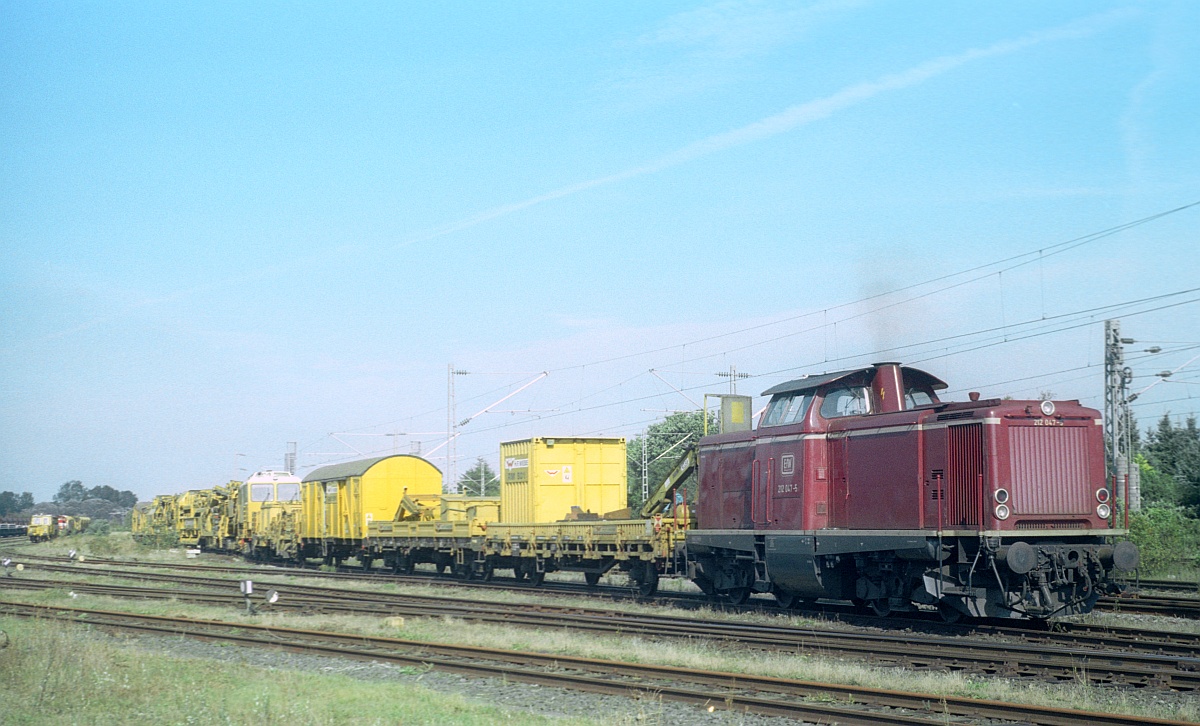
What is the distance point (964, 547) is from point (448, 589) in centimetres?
1458

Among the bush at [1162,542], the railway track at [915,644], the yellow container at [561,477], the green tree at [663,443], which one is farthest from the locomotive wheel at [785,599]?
the green tree at [663,443]

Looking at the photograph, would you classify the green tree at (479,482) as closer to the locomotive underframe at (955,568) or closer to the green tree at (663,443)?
the green tree at (663,443)

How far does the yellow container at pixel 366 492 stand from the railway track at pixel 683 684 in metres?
16.2

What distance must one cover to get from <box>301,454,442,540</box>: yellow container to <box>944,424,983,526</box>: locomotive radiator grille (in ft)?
69.0

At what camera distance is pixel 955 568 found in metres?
14.4

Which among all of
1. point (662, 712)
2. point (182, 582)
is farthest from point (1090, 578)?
point (182, 582)

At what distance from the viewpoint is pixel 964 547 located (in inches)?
559

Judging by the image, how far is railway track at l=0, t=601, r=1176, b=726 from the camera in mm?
9172

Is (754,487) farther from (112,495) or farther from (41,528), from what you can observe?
(112,495)

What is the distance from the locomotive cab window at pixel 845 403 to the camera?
54.2ft

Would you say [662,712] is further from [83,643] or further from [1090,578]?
[83,643]

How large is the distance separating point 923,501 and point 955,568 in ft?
3.34

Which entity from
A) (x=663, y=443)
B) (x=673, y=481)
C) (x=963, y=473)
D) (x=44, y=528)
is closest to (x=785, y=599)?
(x=673, y=481)

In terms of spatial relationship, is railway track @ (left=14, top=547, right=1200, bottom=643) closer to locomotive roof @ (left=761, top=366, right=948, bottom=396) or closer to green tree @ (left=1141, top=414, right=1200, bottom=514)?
locomotive roof @ (left=761, top=366, right=948, bottom=396)
